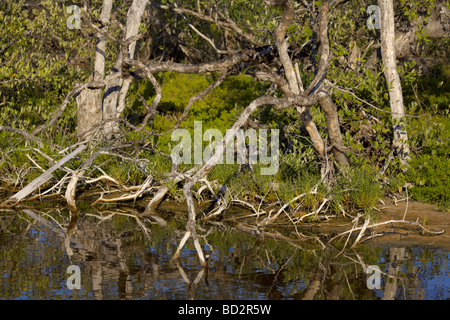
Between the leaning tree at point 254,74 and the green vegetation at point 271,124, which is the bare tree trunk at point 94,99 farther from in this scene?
the green vegetation at point 271,124

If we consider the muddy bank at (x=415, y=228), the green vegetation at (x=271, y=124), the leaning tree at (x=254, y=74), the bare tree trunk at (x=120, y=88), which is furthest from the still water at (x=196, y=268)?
the bare tree trunk at (x=120, y=88)

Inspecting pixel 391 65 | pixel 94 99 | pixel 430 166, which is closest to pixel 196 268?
pixel 430 166

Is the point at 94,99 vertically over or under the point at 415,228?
over

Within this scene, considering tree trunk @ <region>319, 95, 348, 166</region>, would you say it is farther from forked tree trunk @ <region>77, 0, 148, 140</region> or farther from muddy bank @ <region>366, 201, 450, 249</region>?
forked tree trunk @ <region>77, 0, 148, 140</region>

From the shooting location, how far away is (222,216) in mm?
11070

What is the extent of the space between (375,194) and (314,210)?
103 centimetres

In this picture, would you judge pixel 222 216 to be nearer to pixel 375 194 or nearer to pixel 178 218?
pixel 178 218

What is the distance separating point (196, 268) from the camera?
7914mm

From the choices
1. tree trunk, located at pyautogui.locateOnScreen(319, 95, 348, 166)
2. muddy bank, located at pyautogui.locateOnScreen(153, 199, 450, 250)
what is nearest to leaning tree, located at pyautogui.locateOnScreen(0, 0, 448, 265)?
tree trunk, located at pyautogui.locateOnScreen(319, 95, 348, 166)

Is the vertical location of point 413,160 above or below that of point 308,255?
above

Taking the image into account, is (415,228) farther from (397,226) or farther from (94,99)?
(94,99)

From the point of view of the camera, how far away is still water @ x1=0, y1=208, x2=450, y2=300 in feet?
23.0

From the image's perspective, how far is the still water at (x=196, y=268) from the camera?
23.0 feet
